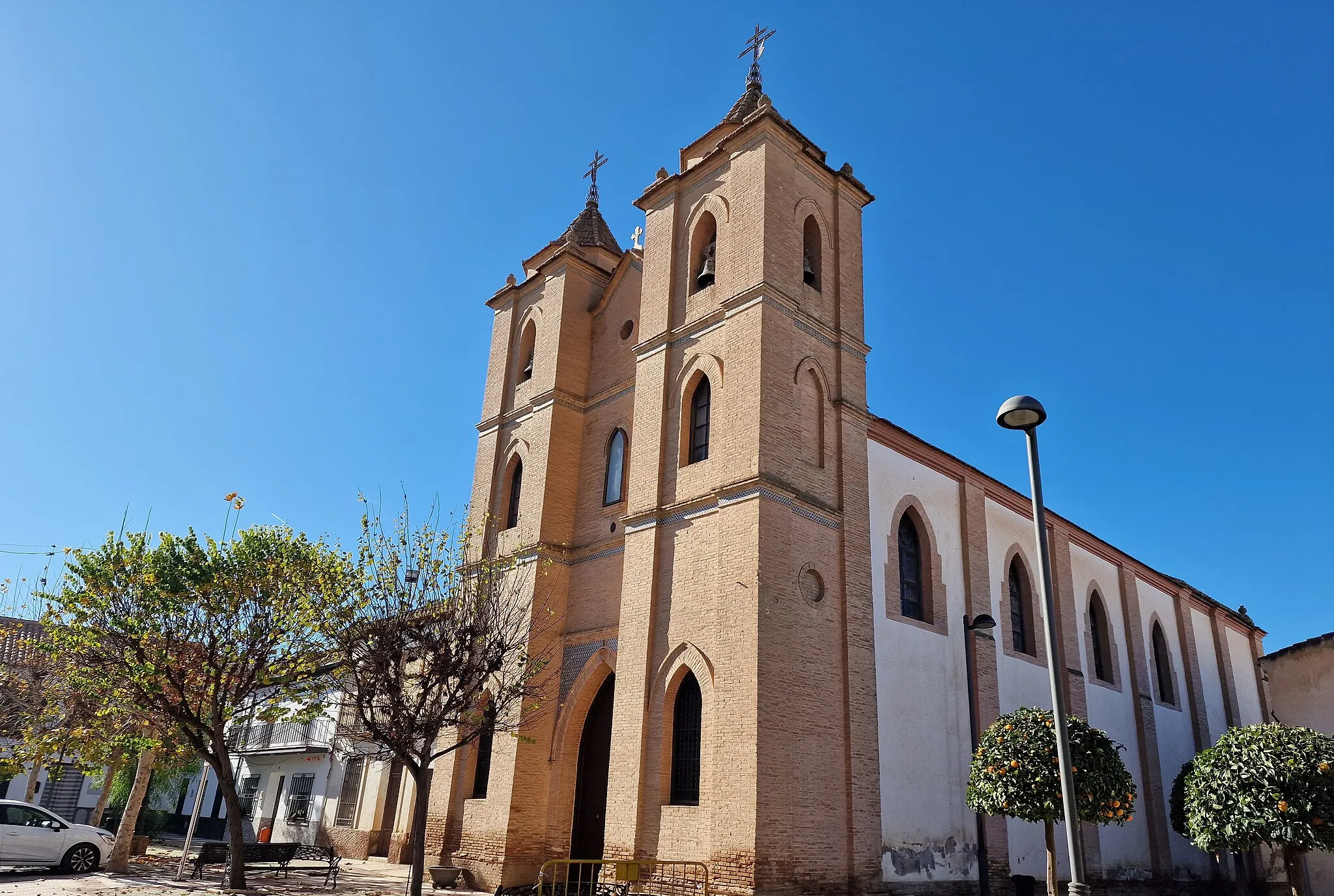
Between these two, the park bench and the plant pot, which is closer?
the plant pot

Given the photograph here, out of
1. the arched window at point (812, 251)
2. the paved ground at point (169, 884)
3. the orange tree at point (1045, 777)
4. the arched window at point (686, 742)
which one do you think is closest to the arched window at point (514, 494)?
the arched window at point (686, 742)

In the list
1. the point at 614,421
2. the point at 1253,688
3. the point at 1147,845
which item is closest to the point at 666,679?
the point at 614,421

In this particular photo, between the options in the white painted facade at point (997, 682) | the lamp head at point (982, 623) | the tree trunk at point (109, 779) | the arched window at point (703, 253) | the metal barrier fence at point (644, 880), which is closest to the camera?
the metal barrier fence at point (644, 880)

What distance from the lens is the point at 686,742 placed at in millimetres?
14648

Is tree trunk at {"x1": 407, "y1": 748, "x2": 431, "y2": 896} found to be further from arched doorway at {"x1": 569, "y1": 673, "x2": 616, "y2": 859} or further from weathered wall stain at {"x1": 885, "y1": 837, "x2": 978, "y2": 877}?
weathered wall stain at {"x1": 885, "y1": 837, "x2": 978, "y2": 877}

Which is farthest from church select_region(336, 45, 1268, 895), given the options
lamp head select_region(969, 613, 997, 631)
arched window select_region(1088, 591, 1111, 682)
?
lamp head select_region(969, 613, 997, 631)

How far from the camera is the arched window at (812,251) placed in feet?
58.1

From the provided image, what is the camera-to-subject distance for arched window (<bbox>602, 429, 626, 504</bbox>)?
18.9m

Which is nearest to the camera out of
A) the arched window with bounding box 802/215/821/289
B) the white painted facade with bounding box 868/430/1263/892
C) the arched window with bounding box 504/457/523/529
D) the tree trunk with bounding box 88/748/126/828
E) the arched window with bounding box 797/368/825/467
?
the white painted facade with bounding box 868/430/1263/892

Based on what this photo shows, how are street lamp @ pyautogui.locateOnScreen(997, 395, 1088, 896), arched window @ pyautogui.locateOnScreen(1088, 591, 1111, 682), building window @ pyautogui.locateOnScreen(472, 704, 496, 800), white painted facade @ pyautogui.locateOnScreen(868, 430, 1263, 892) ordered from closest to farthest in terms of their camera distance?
street lamp @ pyautogui.locateOnScreen(997, 395, 1088, 896) → white painted facade @ pyautogui.locateOnScreen(868, 430, 1263, 892) → building window @ pyautogui.locateOnScreen(472, 704, 496, 800) → arched window @ pyautogui.locateOnScreen(1088, 591, 1111, 682)

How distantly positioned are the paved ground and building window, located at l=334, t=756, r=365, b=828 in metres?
6.11

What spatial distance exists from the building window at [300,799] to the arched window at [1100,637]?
2308 cm

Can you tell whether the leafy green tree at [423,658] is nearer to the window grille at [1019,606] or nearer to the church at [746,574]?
the church at [746,574]

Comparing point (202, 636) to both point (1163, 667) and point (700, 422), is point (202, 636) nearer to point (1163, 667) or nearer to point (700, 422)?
point (700, 422)
